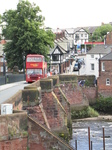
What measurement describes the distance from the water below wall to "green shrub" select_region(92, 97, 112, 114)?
9169mm

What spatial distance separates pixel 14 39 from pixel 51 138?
59041 mm

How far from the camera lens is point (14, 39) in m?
80.6

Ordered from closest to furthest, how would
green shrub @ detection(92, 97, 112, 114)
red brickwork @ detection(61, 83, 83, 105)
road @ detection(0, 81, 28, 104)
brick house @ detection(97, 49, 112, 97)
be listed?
road @ detection(0, 81, 28, 104) → red brickwork @ detection(61, 83, 83, 105) → green shrub @ detection(92, 97, 112, 114) → brick house @ detection(97, 49, 112, 97)

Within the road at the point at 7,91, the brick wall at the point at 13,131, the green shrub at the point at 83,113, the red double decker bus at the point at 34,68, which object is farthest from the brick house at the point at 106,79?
the brick wall at the point at 13,131

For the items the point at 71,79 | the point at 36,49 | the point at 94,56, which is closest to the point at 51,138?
the point at 71,79

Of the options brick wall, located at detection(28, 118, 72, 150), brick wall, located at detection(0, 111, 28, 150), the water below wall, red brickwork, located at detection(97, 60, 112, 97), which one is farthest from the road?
red brickwork, located at detection(97, 60, 112, 97)

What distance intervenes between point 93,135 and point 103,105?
69.3ft

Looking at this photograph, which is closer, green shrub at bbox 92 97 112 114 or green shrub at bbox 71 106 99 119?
green shrub at bbox 71 106 99 119

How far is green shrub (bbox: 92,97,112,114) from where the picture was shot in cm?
6881

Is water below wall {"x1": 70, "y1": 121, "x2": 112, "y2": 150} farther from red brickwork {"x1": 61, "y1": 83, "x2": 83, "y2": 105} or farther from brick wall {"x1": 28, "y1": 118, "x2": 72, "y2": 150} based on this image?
brick wall {"x1": 28, "y1": 118, "x2": 72, "y2": 150}

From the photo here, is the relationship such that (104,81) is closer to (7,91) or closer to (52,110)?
(7,91)

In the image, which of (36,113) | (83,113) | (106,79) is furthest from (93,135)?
(106,79)

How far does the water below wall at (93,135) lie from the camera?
42625 millimetres

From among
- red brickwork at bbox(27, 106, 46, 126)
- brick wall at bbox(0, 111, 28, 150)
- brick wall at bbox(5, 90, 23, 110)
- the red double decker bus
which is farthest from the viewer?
the red double decker bus
